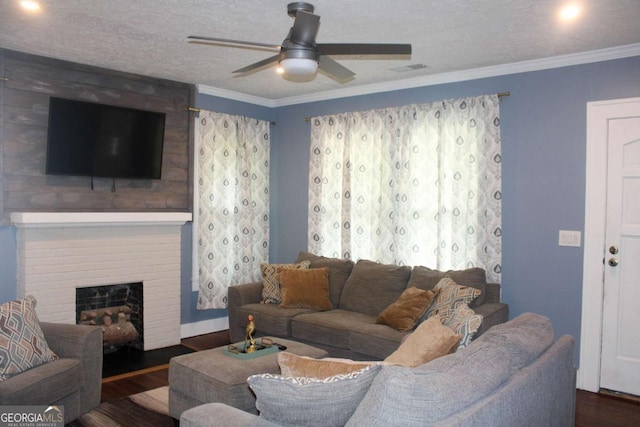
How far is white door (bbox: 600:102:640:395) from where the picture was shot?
382 cm

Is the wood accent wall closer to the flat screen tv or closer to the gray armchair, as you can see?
the flat screen tv

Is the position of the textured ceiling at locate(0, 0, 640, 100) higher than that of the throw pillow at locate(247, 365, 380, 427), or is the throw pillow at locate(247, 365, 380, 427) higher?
the textured ceiling at locate(0, 0, 640, 100)

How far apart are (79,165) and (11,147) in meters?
0.52

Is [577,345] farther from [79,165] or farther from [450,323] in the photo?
[79,165]

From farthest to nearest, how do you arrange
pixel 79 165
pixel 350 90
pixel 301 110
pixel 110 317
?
pixel 301 110
pixel 350 90
pixel 110 317
pixel 79 165

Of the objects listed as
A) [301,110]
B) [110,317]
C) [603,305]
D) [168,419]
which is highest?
[301,110]

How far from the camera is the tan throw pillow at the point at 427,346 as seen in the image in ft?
7.41

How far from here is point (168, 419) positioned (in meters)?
3.40

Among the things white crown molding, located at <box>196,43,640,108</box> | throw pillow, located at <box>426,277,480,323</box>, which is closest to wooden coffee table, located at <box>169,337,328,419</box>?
throw pillow, located at <box>426,277,480,323</box>

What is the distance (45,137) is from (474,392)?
13.2 ft

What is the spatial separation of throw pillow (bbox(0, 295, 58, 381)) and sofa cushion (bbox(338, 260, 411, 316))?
2.54 meters

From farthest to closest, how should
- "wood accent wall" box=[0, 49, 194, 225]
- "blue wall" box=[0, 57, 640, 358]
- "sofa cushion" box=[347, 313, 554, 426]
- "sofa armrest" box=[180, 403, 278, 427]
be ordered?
"wood accent wall" box=[0, 49, 194, 225], "blue wall" box=[0, 57, 640, 358], "sofa armrest" box=[180, 403, 278, 427], "sofa cushion" box=[347, 313, 554, 426]

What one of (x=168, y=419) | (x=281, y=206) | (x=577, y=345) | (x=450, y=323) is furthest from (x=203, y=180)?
(x=577, y=345)

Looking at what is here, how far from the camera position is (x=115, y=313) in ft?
15.8
